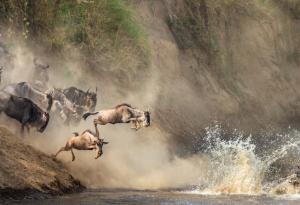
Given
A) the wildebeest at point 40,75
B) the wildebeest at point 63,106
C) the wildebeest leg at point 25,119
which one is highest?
the wildebeest at point 40,75

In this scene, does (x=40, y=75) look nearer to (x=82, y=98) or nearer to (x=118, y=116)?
(x=82, y=98)

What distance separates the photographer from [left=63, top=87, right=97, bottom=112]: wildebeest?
81.1ft

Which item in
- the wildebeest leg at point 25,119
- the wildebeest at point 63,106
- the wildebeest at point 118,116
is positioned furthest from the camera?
the wildebeest at point 63,106

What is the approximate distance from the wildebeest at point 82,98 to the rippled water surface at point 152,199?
533 cm

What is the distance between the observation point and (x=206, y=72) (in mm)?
37094

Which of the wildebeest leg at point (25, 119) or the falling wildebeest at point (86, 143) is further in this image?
the wildebeest leg at point (25, 119)

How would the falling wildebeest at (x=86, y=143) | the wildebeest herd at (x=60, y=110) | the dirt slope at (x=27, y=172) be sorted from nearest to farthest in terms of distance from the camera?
the dirt slope at (x=27, y=172)
the falling wildebeest at (x=86, y=143)
the wildebeest herd at (x=60, y=110)

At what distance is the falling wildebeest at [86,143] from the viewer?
20.6 meters

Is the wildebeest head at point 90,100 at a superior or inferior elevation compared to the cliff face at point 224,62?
inferior

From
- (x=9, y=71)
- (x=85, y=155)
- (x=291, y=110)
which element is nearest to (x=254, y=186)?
(x=85, y=155)

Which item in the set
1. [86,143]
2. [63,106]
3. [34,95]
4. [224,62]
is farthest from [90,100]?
[224,62]

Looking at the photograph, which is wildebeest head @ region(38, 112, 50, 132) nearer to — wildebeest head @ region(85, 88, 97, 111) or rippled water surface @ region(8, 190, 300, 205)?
rippled water surface @ region(8, 190, 300, 205)

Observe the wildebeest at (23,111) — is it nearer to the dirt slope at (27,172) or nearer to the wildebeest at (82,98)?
the dirt slope at (27,172)

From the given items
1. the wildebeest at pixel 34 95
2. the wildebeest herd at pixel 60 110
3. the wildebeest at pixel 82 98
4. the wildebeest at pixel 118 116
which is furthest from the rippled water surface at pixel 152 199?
the wildebeest at pixel 82 98
